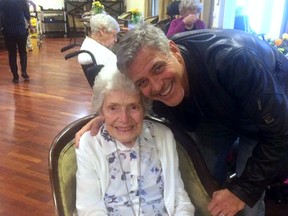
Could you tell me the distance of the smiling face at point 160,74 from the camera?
45.4 inches

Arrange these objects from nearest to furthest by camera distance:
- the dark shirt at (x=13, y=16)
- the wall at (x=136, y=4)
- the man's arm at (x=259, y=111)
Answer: the man's arm at (x=259, y=111)
the dark shirt at (x=13, y=16)
the wall at (x=136, y=4)

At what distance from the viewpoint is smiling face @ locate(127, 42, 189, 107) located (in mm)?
1154

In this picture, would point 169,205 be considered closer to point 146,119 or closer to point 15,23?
point 146,119

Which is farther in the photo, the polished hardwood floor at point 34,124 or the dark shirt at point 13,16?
the dark shirt at point 13,16

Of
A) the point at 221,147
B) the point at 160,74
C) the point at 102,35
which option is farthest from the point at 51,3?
the point at 160,74

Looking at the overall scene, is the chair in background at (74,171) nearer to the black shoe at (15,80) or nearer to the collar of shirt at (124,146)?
the collar of shirt at (124,146)

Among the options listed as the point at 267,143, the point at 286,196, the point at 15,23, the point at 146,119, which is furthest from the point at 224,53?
the point at 15,23

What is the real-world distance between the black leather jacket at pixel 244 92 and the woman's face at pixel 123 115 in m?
0.20

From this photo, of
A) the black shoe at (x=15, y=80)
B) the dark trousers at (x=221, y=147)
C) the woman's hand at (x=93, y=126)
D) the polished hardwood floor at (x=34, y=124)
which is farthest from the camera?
the black shoe at (x=15, y=80)

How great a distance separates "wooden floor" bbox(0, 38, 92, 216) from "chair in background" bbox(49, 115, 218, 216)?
0.89m

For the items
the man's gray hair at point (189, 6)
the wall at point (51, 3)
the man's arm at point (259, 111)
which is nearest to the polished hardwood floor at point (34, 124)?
the man's arm at point (259, 111)

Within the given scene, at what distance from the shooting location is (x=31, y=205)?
2176 mm

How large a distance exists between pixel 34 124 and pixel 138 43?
2.69 m

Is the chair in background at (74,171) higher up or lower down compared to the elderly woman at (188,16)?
lower down
